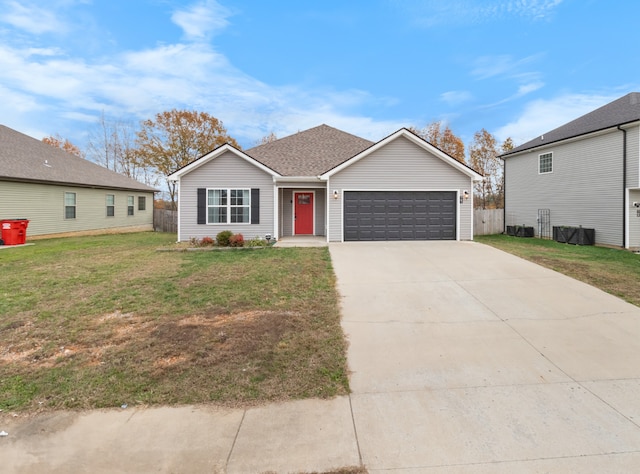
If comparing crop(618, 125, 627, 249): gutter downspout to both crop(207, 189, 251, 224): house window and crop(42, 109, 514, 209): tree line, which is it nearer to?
crop(207, 189, 251, 224): house window

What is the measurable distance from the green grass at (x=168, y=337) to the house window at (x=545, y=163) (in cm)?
1454

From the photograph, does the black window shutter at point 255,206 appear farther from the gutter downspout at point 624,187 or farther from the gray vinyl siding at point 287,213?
the gutter downspout at point 624,187

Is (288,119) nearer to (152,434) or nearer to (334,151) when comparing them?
(334,151)

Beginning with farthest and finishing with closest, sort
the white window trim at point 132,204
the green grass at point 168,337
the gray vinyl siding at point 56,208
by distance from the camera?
the white window trim at point 132,204, the gray vinyl siding at point 56,208, the green grass at point 168,337

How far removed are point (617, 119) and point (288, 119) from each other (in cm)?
2391

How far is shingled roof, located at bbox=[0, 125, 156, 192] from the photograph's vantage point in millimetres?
15836

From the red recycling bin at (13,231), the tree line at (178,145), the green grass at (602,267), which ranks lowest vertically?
the green grass at (602,267)

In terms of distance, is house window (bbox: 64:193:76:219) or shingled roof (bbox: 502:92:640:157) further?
house window (bbox: 64:193:76:219)

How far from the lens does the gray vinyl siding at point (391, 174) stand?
13852 mm

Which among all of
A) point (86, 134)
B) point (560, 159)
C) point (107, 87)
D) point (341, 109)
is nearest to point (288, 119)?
point (341, 109)

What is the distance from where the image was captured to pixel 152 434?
107 inches

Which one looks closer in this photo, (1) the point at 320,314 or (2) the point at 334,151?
(1) the point at 320,314

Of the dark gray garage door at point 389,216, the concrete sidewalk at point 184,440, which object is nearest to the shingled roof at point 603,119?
the dark gray garage door at point 389,216

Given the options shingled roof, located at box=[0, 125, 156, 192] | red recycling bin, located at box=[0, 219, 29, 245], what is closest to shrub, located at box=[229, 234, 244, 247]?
red recycling bin, located at box=[0, 219, 29, 245]
